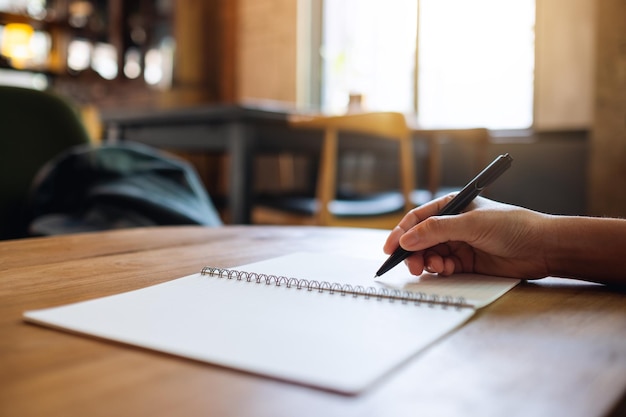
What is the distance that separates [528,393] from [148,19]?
6087 millimetres

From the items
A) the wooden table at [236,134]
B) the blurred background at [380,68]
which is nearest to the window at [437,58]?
the blurred background at [380,68]

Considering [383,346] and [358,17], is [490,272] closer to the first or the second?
[383,346]

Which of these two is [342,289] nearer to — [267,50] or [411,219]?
[411,219]

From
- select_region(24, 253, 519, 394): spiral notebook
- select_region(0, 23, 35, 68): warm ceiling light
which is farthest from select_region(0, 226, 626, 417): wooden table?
select_region(0, 23, 35, 68): warm ceiling light

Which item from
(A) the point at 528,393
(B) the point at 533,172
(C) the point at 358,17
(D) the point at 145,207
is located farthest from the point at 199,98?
(A) the point at 528,393

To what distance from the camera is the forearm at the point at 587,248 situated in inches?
26.7

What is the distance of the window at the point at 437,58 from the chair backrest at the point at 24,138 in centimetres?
Answer: 283

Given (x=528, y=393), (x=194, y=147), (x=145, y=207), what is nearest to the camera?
(x=528, y=393)

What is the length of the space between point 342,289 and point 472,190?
0.23 m

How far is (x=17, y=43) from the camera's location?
5480 millimetres

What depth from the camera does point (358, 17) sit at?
4.97 metres

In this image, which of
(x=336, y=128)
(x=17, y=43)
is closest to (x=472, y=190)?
(x=336, y=128)

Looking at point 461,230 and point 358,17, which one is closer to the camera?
point 461,230

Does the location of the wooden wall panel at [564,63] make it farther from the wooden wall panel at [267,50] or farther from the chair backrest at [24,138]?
the chair backrest at [24,138]
